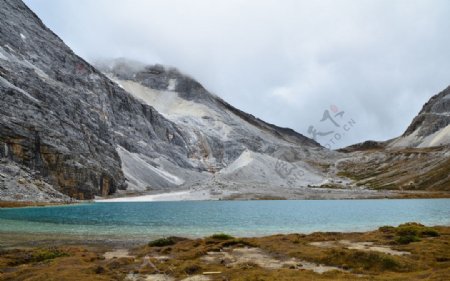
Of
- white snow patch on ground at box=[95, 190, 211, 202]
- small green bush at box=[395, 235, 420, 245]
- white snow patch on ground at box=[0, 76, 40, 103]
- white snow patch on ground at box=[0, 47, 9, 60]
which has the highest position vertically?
white snow patch on ground at box=[0, 47, 9, 60]

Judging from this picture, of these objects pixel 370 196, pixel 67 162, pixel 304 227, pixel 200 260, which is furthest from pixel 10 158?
pixel 370 196

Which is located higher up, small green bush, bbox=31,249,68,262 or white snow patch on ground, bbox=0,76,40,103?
white snow patch on ground, bbox=0,76,40,103

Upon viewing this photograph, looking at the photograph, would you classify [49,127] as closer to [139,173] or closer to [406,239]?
[139,173]

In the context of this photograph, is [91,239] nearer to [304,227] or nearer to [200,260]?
[200,260]

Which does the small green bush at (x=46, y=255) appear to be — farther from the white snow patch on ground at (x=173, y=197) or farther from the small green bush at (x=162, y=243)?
the white snow patch on ground at (x=173, y=197)

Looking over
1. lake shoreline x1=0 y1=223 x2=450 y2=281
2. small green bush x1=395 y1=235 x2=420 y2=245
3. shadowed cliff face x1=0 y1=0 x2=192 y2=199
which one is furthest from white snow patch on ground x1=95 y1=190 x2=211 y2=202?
small green bush x1=395 y1=235 x2=420 y2=245

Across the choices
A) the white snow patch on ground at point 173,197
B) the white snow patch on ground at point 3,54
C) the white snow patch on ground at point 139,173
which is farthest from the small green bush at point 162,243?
the white snow patch on ground at point 3,54

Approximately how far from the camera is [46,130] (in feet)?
446

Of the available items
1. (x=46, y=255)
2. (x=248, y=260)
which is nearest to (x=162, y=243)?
(x=46, y=255)

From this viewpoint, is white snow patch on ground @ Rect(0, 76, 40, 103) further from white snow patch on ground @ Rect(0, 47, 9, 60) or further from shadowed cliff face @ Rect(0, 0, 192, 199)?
white snow patch on ground @ Rect(0, 47, 9, 60)

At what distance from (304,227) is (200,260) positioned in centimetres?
3091

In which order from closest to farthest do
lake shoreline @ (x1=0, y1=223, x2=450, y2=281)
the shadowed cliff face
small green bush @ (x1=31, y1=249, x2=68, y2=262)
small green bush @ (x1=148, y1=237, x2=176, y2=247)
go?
lake shoreline @ (x1=0, y1=223, x2=450, y2=281) → small green bush @ (x1=31, y1=249, x2=68, y2=262) → small green bush @ (x1=148, y1=237, x2=176, y2=247) → the shadowed cliff face

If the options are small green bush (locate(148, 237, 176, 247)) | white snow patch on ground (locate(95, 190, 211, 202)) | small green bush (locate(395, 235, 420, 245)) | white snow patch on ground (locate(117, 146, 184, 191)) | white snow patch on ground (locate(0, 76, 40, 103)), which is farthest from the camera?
white snow patch on ground (locate(117, 146, 184, 191))

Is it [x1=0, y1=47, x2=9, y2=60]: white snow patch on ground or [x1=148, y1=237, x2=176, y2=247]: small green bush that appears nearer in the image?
[x1=148, y1=237, x2=176, y2=247]: small green bush
